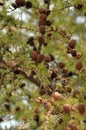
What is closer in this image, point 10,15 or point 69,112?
point 69,112

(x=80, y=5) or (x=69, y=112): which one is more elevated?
(x=80, y=5)

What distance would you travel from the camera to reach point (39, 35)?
8.68ft

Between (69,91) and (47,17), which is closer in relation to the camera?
(69,91)

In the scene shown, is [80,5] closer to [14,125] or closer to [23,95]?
[23,95]

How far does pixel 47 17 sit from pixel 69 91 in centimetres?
56

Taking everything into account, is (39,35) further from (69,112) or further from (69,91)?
(69,112)

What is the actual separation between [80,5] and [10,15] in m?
0.47

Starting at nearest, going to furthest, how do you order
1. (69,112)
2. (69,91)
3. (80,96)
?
1. (69,112)
2. (80,96)
3. (69,91)

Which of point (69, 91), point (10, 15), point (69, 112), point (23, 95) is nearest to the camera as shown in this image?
point (69, 112)

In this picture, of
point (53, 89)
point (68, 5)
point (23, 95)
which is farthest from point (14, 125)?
point (68, 5)

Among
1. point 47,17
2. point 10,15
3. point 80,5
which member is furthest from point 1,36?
point 80,5

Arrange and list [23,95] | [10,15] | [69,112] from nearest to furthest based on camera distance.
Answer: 1. [69,112]
2. [10,15]
3. [23,95]

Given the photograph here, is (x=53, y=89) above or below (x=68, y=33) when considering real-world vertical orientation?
below

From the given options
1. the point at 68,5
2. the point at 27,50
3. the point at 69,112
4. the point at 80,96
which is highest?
the point at 68,5
